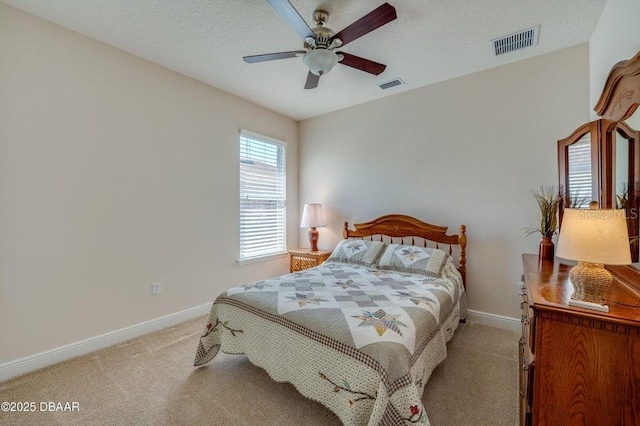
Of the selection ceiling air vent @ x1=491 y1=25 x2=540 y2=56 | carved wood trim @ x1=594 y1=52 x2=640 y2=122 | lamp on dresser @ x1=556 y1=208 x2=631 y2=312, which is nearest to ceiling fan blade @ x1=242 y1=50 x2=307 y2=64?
ceiling air vent @ x1=491 y1=25 x2=540 y2=56

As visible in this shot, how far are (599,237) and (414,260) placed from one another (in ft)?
5.70

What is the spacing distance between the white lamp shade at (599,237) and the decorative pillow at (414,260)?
1.53 meters

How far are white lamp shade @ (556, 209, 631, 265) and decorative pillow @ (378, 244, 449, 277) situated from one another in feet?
5.01

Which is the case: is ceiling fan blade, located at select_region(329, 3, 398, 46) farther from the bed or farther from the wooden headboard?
the wooden headboard

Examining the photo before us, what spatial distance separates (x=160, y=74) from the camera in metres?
2.79

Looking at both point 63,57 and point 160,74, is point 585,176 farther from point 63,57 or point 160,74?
point 63,57

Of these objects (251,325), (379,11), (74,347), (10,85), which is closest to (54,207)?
(10,85)

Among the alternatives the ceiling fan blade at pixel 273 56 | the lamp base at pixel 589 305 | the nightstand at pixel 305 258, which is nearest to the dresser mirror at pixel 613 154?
the lamp base at pixel 589 305

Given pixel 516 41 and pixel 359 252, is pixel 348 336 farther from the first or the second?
pixel 516 41

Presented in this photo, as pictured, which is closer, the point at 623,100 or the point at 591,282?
the point at 591,282

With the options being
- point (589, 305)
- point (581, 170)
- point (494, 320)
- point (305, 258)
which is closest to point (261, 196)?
point (305, 258)

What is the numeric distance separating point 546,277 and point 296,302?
1.54m

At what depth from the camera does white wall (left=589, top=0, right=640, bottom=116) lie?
4.65ft

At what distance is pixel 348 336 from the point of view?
147cm
